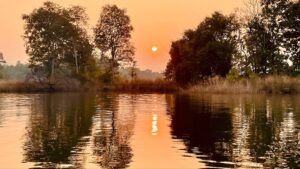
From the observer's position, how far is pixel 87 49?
361ft

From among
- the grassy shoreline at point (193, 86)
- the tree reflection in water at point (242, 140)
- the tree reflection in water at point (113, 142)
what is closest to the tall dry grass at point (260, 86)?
the grassy shoreline at point (193, 86)

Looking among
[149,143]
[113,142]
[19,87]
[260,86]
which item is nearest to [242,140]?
[149,143]

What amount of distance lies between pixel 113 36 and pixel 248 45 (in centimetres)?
3538

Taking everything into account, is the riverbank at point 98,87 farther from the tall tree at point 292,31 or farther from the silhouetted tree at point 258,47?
the tall tree at point 292,31

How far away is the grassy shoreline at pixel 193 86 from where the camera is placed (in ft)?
238

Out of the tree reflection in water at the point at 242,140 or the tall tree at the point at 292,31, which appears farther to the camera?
the tall tree at the point at 292,31

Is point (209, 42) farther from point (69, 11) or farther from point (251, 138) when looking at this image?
point (251, 138)

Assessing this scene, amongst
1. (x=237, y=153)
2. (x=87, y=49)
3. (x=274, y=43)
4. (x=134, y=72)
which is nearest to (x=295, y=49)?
(x=274, y=43)

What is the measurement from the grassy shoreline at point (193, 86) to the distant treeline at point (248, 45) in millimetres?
5358

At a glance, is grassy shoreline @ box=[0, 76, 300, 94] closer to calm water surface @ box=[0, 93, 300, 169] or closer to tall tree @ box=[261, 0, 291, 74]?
tall tree @ box=[261, 0, 291, 74]

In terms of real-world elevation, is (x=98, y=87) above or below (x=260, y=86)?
above

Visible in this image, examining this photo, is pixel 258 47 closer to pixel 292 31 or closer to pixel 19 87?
pixel 292 31

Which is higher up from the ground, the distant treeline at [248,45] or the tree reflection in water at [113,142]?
the distant treeline at [248,45]

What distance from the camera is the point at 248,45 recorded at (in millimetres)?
92000
